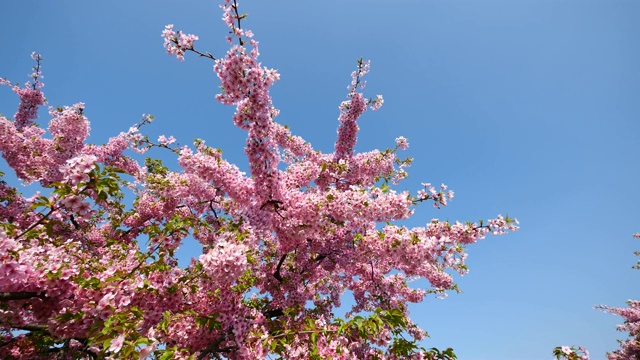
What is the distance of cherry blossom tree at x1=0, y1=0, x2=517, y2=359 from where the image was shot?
4.16m

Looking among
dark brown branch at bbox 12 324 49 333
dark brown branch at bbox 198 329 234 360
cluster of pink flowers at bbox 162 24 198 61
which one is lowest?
dark brown branch at bbox 12 324 49 333

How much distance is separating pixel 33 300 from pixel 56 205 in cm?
198

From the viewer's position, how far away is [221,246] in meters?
Answer: 5.08

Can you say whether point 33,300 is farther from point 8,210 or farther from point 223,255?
point 8,210

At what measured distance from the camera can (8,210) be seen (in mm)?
10570

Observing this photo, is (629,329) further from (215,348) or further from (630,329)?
(215,348)

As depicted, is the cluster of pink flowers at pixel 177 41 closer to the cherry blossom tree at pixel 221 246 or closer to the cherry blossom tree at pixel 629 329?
the cherry blossom tree at pixel 221 246

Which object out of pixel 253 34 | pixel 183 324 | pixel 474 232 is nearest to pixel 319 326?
pixel 183 324

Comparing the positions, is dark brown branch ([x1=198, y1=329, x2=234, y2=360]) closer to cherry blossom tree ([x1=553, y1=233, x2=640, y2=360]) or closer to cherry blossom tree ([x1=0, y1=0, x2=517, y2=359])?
cherry blossom tree ([x1=0, y1=0, x2=517, y2=359])

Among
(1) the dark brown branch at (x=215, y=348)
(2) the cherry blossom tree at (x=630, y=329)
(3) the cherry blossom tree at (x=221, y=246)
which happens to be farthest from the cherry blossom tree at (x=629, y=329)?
(1) the dark brown branch at (x=215, y=348)

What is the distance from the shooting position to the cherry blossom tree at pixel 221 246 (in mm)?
4164

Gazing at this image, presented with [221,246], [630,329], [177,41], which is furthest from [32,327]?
[630,329]

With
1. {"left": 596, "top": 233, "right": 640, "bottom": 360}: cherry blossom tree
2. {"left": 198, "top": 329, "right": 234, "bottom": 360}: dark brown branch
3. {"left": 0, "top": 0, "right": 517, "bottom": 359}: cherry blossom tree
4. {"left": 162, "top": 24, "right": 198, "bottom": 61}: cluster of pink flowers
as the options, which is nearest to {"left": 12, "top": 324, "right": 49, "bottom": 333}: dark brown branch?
{"left": 0, "top": 0, "right": 517, "bottom": 359}: cherry blossom tree

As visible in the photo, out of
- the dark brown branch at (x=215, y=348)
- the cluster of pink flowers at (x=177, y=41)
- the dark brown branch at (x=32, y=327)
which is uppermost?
the cluster of pink flowers at (x=177, y=41)
